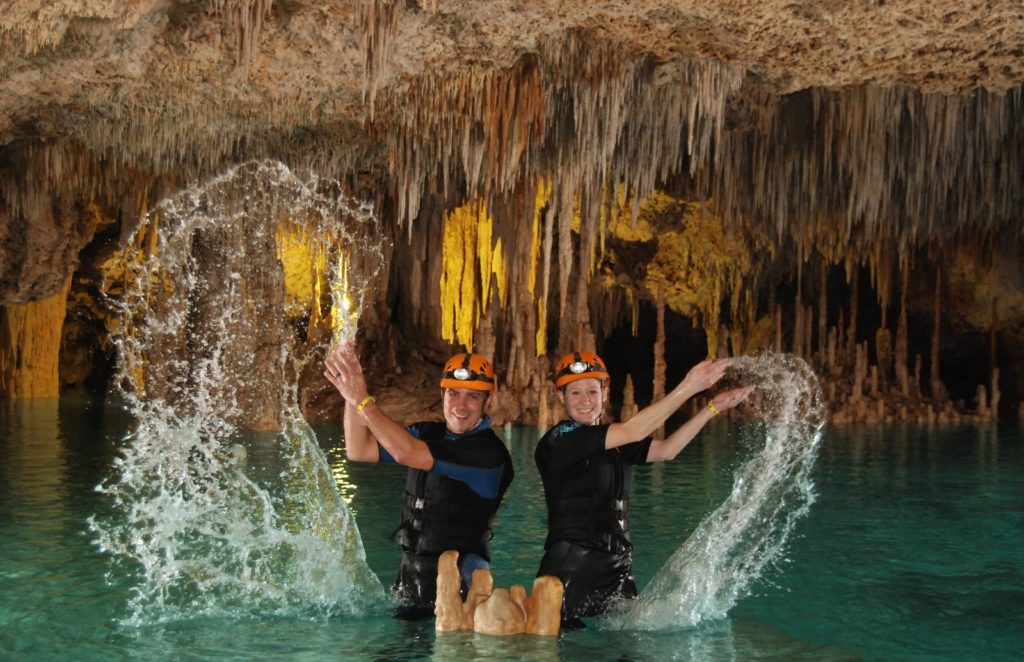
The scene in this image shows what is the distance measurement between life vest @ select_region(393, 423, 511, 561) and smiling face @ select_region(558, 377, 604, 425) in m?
0.38

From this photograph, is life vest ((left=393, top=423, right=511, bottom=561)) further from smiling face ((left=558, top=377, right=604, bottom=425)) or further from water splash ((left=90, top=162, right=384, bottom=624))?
water splash ((left=90, top=162, right=384, bottom=624))

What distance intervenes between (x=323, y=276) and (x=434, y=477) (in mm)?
15489

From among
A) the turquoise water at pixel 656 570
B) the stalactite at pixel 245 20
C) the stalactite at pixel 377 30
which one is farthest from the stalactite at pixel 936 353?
the stalactite at pixel 245 20

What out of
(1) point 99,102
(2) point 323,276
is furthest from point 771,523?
(2) point 323,276

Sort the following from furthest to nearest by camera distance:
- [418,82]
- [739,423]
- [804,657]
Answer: [739,423], [418,82], [804,657]

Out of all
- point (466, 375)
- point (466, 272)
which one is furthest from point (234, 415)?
point (466, 375)

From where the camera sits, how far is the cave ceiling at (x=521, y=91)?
762 centimetres

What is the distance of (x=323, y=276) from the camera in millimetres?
19453

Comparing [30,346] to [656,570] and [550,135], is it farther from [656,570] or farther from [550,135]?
[656,570]

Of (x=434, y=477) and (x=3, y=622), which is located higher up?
(x=434, y=477)

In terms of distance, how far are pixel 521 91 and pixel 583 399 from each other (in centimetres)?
537

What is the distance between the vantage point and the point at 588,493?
4.39 meters

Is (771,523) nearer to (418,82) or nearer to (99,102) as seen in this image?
(418,82)

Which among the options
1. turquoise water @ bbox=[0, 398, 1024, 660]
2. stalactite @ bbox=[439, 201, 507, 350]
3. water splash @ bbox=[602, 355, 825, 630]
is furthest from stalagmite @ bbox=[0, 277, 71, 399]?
water splash @ bbox=[602, 355, 825, 630]
